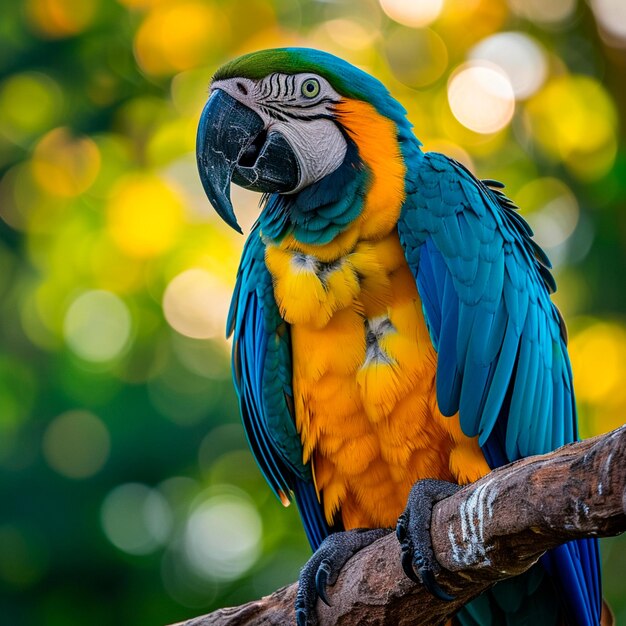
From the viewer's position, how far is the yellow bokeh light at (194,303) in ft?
18.3

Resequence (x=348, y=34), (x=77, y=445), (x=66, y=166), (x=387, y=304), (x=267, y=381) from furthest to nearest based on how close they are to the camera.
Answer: (x=348, y=34) → (x=66, y=166) → (x=77, y=445) → (x=267, y=381) → (x=387, y=304)

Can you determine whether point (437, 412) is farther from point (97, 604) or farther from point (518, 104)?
point (518, 104)

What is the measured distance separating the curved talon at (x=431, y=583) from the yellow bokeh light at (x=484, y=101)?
4169 mm

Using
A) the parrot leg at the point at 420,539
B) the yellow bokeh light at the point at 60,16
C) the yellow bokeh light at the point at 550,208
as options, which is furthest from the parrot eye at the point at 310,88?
the yellow bokeh light at the point at 60,16

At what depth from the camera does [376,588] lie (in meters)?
2.66

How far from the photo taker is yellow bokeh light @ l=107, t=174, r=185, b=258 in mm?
5613

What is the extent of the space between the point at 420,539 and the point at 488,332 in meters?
0.72

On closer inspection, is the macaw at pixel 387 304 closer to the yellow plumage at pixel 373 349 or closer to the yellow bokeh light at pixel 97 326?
the yellow plumage at pixel 373 349

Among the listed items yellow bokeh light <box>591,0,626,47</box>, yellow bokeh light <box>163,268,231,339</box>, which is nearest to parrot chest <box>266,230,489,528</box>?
yellow bokeh light <box>163,268,231,339</box>

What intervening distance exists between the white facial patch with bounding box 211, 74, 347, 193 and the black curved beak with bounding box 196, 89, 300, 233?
27 millimetres

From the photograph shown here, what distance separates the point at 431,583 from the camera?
2467 millimetres

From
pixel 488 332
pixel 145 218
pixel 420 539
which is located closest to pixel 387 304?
pixel 488 332

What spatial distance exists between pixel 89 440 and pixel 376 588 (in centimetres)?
290

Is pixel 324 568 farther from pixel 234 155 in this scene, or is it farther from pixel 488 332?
pixel 234 155
